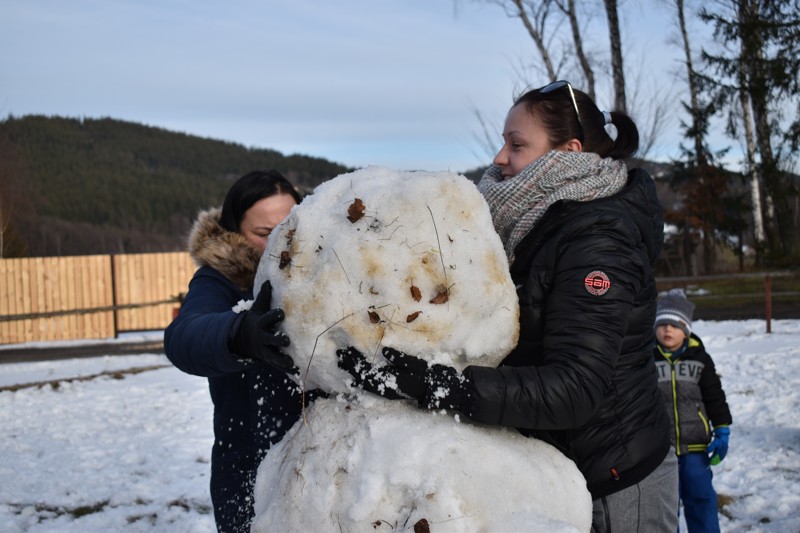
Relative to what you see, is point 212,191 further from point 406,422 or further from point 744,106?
point 406,422

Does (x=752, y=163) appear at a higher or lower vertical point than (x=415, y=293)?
higher

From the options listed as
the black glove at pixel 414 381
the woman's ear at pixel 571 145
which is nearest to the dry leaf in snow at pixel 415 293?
the black glove at pixel 414 381

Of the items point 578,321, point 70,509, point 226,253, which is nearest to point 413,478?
point 578,321

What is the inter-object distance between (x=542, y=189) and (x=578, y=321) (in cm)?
38

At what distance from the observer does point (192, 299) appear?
2486mm

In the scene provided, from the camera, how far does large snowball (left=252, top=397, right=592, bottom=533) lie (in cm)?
159

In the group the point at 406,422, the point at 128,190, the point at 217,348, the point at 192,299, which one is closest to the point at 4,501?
the point at 192,299

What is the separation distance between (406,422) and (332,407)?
8.4 inches

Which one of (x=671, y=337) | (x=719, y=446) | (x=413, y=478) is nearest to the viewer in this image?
(x=413, y=478)

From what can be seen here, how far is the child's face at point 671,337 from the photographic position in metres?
4.71

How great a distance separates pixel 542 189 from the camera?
1.91 metres

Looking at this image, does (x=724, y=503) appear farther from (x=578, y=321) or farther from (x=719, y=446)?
(x=578, y=321)

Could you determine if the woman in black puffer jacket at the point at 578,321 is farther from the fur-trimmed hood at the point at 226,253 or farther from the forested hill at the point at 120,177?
the forested hill at the point at 120,177

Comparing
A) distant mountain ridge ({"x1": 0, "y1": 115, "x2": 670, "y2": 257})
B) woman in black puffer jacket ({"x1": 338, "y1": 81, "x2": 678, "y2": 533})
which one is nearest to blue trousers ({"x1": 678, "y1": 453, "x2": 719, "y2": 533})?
woman in black puffer jacket ({"x1": 338, "y1": 81, "x2": 678, "y2": 533})
